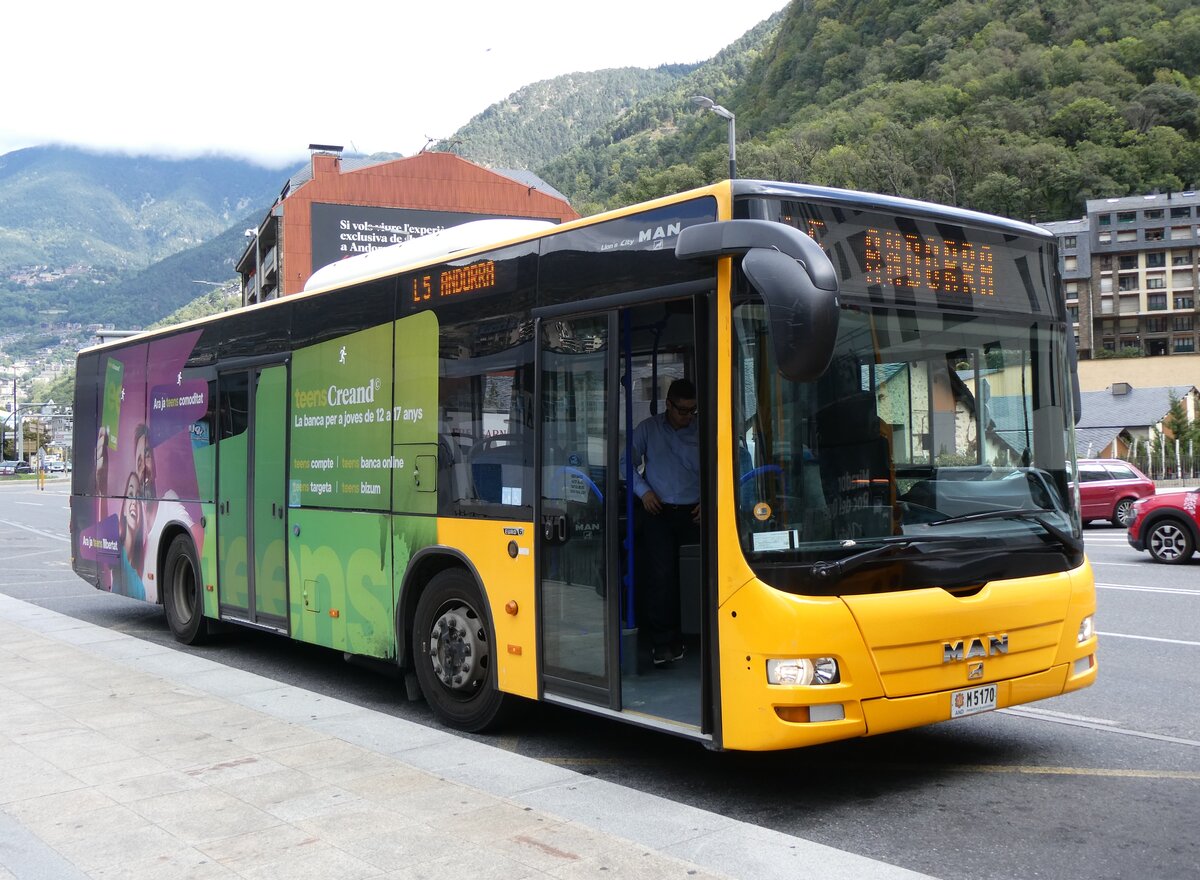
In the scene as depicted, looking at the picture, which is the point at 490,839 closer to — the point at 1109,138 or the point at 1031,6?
the point at 1109,138

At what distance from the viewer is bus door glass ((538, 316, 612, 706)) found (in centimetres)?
638

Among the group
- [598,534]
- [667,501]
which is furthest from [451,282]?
[598,534]

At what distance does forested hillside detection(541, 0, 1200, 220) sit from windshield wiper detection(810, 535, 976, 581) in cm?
8636

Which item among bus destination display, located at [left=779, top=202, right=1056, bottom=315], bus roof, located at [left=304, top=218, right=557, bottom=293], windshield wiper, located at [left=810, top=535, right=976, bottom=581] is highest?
bus roof, located at [left=304, top=218, right=557, bottom=293]

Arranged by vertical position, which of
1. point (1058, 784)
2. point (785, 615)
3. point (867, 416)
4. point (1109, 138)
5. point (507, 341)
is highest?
point (1109, 138)

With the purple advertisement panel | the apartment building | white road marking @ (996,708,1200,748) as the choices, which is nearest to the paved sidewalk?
white road marking @ (996,708,1200,748)

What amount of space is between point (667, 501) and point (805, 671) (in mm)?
1771

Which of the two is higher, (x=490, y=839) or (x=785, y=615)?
(x=785, y=615)

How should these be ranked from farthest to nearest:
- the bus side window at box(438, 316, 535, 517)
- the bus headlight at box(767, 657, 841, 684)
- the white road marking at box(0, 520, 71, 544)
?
the white road marking at box(0, 520, 71, 544) → the bus side window at box(438, 316, 535, 517) → the bus headlight at box(767, 657, 841, 684)

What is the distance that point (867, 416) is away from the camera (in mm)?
5691

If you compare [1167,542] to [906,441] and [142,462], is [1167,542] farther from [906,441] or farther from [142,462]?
[142,462]

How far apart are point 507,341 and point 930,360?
2546mm

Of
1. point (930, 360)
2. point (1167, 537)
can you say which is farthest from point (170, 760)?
point (1167, 537)

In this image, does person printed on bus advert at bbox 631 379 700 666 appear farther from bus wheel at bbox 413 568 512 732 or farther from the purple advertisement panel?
the purple advertisement panel
